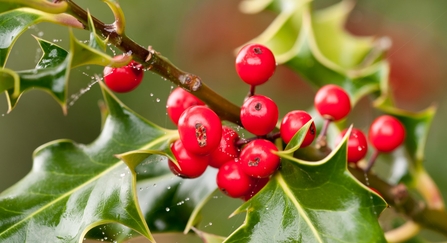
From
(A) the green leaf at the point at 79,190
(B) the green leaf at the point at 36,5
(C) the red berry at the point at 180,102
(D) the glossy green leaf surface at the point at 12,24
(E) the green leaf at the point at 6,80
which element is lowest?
(A) the green leaf at the point at 79,190

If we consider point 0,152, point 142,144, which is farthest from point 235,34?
point 142,144

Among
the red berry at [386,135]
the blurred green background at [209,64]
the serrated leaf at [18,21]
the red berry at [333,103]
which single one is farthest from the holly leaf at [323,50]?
the blurred green background at [209,64]

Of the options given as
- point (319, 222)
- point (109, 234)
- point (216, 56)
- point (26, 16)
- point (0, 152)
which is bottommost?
point (0, 152)

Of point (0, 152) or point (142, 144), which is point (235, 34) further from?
point (142, 144)

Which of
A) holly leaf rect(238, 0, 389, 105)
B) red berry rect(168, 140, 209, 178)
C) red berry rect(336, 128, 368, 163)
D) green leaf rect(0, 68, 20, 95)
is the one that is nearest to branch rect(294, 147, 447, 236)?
red berry rect(336, 128, 368, 163)

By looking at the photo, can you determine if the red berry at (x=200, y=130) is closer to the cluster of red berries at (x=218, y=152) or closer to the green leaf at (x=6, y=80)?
the cluster of red berries at (x=218, y=152)

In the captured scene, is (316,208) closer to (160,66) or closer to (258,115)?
(258,115)
